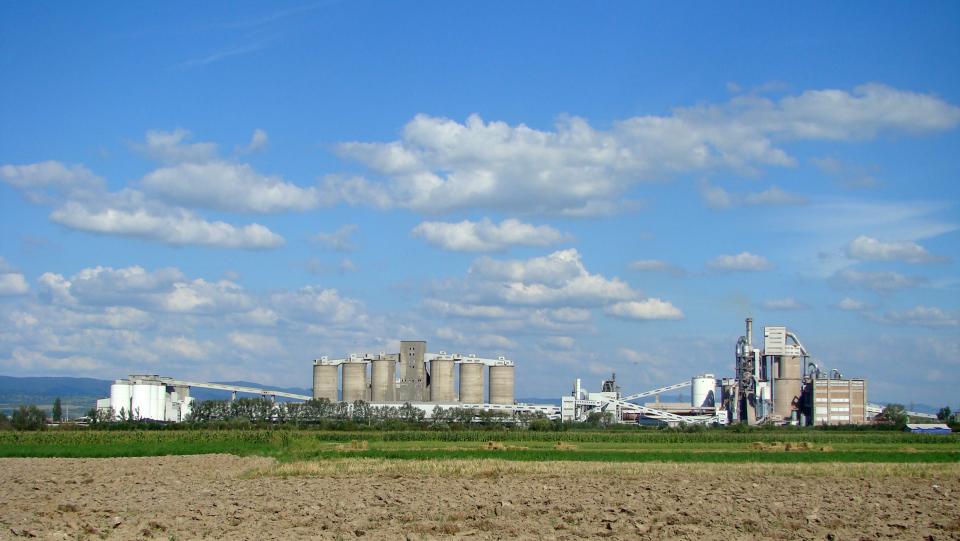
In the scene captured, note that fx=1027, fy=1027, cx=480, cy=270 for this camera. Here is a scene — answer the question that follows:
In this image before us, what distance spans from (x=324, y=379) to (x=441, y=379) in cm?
1688

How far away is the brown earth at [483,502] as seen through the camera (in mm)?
27953

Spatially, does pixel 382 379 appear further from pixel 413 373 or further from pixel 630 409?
pixel 630 409

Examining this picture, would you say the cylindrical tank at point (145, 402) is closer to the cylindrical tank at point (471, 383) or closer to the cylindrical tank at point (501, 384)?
the cylindrical tank at point (471, 383)

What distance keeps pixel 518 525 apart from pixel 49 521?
13462mm

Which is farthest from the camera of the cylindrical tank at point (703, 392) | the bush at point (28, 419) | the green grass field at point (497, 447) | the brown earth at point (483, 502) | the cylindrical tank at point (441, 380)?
the cylindrical tank at point (703, 392)

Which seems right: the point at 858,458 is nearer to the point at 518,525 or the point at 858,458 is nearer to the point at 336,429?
the point at 518,525

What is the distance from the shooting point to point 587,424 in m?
133

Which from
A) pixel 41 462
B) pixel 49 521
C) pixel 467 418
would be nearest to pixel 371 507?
pixel 49 521

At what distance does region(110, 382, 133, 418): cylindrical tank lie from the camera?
426 ft

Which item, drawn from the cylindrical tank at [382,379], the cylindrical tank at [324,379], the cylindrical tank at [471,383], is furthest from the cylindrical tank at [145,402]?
the cylindrical tank at [471,383]

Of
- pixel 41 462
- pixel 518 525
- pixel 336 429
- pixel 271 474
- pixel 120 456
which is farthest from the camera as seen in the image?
pixel 336 429

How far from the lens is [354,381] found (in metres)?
144

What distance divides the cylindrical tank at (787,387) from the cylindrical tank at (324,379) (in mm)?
61202

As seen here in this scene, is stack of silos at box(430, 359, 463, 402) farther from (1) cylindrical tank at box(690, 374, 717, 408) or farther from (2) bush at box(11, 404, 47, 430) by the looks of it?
(2) bush at box(11, 404, 47, 430)
